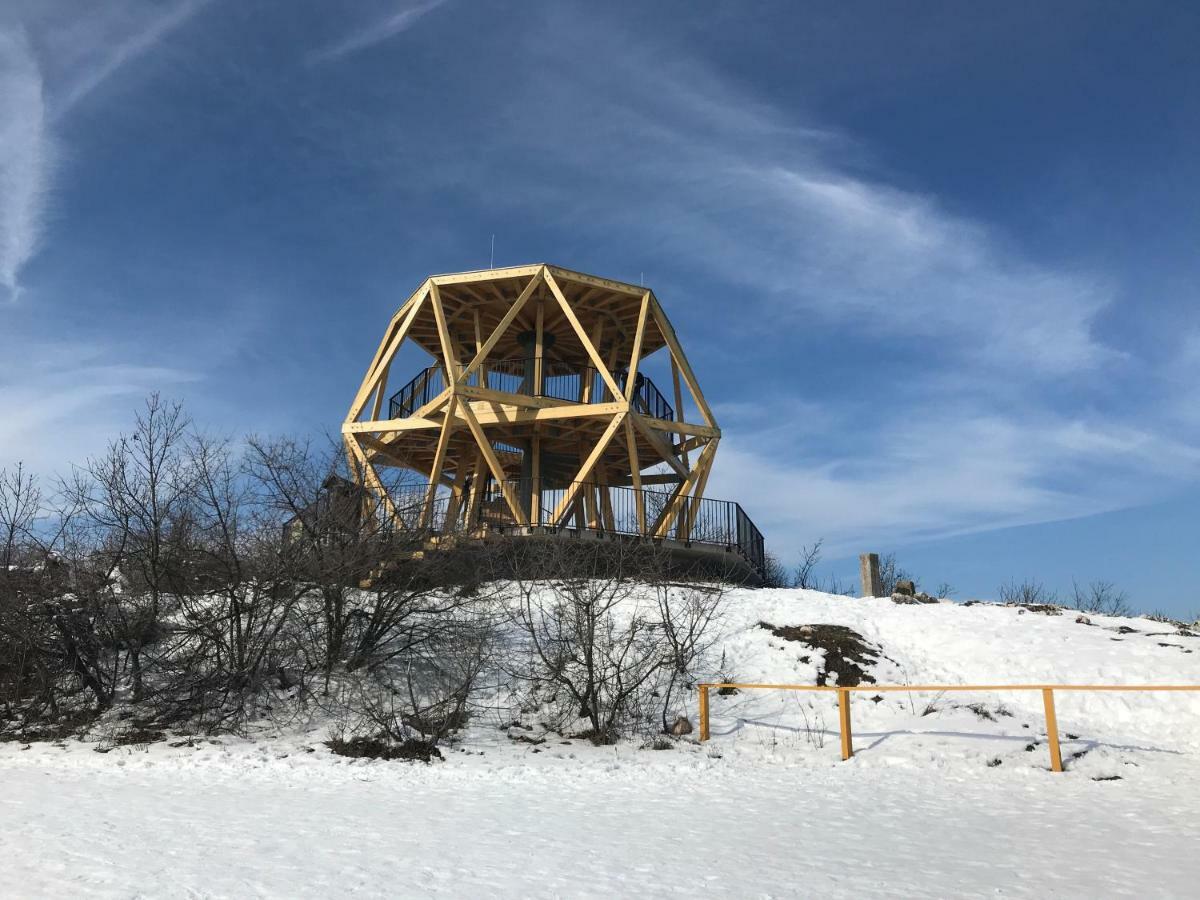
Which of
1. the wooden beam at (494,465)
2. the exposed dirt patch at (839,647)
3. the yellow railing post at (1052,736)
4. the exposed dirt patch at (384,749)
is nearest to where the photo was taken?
the yellow railing post at (1052,736)

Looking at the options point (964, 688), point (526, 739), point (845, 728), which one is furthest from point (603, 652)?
point (964, 688)

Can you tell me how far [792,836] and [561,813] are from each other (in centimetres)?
237

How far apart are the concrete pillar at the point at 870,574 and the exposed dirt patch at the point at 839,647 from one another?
18.0ft

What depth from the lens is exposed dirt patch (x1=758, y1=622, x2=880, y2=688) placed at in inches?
628

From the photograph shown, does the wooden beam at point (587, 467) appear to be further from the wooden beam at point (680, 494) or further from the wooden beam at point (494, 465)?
the wooden beam at point (680, 494)

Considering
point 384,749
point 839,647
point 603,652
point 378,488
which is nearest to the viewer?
point 384,749

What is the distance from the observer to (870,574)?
2347 cm

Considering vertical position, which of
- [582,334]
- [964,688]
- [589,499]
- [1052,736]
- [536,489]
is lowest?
[1052,736]

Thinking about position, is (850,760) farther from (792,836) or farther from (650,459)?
(650,459)

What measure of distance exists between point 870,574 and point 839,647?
23.0ft

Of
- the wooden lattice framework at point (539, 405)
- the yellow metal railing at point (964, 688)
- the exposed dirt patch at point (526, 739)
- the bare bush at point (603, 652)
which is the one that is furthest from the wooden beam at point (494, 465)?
the yellow metal railing at point (964, 688)

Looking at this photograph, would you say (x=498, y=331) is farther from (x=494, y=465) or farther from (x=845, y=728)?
(x=845, y=728)

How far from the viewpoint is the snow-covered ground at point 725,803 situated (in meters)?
6.15

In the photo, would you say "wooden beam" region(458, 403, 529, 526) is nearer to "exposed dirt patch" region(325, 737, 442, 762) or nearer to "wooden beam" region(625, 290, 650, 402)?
"wooden beam" region(625, 290, 650, 402)
